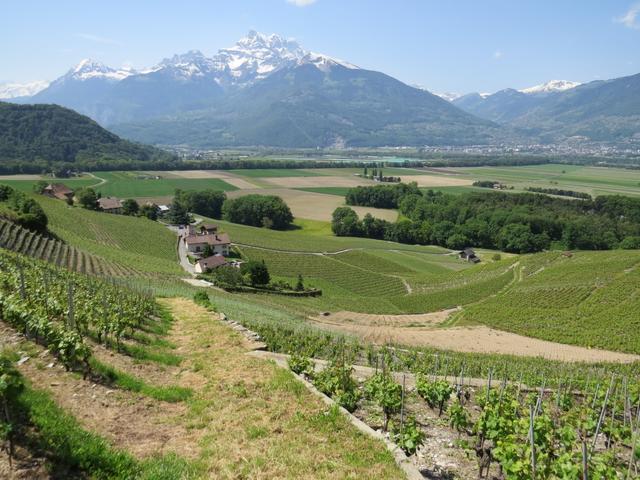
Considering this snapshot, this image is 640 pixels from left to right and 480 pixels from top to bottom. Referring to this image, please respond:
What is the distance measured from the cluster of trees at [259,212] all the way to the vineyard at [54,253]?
68230 millimetres

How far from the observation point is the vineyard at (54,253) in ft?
131

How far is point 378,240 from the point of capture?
111 m

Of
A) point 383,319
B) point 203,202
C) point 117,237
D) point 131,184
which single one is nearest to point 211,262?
point 117,237

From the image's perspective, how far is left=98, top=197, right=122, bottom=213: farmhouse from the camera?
355 feet

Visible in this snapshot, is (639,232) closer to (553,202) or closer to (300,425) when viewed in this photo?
(553,202)

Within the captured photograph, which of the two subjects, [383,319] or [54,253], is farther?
[383,319]

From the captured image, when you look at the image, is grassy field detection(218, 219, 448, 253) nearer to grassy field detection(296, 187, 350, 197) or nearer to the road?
the road

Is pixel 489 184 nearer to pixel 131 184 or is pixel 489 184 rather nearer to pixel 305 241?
pixel 305 241

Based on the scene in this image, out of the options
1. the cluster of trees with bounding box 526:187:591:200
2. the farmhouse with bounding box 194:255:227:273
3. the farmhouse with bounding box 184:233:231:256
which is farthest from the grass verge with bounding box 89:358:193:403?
the cluster of trees with bounding box 526:187:591:200

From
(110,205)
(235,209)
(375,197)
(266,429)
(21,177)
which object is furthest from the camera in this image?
(21,177)

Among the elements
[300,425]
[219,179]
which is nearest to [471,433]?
[300,425]

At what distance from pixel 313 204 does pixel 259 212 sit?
1114 inches

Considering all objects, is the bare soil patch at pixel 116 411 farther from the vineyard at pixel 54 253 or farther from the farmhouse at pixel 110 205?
the farmhouse at pixel 110 205

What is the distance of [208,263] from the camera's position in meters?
68.6
